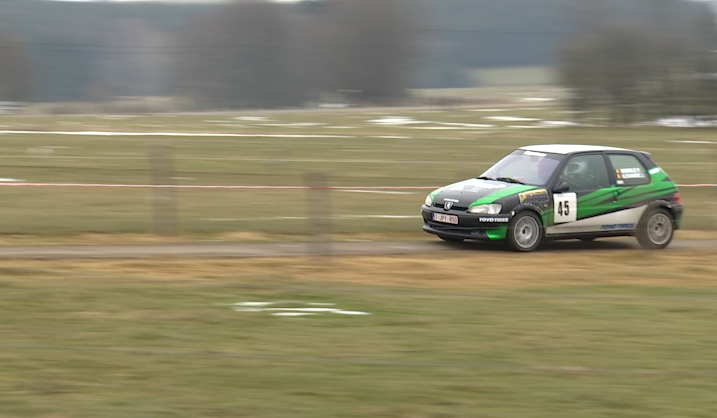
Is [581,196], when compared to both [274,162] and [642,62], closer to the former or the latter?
[274,162]

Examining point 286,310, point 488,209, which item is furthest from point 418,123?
point 286,310

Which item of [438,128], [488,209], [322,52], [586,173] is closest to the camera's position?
[488,209]

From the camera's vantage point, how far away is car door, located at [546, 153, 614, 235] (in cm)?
1452

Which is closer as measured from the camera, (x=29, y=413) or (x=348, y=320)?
(x=29, y=413)

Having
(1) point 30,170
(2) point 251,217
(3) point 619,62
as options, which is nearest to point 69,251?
(2) point 251,217

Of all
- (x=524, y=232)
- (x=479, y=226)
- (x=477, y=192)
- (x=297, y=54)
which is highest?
(x=297, y=54)

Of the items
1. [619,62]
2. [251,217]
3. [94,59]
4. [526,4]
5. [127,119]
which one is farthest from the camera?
[526,4]

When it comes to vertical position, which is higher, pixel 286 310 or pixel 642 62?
pixel 642 62

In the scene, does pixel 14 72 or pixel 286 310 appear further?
pixel 14 72

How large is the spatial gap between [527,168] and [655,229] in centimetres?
217

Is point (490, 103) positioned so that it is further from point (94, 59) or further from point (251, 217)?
point (251, 217)

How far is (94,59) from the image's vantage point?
7875cm

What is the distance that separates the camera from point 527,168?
1508 centimetres

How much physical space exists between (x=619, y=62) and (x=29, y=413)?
70.9 metres
